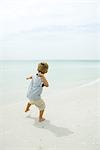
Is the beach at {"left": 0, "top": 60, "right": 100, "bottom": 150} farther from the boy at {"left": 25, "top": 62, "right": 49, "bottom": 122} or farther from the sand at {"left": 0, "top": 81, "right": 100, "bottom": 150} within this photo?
→ the boy at {"left": 25, "top": 62, "right": 49, "bottom": 122}

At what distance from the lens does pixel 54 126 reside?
2.82m

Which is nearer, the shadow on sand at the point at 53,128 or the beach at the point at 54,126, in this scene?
the beach at the point at 54,126

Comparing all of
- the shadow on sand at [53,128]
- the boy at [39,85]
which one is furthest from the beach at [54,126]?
the boy at [39,85]

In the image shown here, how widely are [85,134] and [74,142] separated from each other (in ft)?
0.66

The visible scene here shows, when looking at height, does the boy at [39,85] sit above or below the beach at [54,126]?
above

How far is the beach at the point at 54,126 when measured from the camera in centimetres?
243

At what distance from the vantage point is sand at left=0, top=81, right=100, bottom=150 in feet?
7.97

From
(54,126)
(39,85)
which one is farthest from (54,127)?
(39,85)

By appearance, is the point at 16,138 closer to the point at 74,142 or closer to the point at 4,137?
the point at 4,137

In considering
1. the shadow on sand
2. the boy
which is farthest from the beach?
the boy

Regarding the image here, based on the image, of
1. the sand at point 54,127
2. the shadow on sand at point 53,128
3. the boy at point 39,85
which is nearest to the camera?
the sand at point 54,127

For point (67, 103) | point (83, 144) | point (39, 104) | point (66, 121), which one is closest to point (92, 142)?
point (83, 144)

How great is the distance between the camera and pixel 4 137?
258 centimetres

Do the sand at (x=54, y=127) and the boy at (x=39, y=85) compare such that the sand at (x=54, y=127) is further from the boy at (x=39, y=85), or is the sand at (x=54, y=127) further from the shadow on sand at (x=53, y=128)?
the boy at (x=39, y=85)
